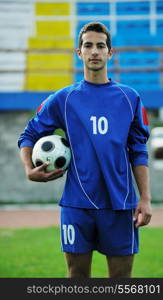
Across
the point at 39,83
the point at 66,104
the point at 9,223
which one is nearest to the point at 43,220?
the point at 9,223

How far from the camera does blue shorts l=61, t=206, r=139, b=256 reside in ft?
14.4

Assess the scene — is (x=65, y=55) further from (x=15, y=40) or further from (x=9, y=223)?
(x=9, y=223)

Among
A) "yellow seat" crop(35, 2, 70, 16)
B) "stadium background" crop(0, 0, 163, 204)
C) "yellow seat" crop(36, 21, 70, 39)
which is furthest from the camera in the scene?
"yellow seat" crop(35, 2, 70, 16)

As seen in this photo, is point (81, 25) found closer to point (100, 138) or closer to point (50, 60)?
point (50, 60)

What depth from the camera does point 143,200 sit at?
175 inches

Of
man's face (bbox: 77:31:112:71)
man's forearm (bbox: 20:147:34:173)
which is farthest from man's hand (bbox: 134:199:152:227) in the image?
man's face (bbox: 77:31:112:71)

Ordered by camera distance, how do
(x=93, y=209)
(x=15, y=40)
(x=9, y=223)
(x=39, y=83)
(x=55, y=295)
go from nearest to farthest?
(x=93, y=209) → (x=55, y=295) → (x=9, y=223) → (x=39, y=83) → (x=15, y=40)

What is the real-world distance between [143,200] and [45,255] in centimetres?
500

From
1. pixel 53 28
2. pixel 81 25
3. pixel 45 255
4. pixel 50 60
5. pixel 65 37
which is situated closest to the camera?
pixel 45 255

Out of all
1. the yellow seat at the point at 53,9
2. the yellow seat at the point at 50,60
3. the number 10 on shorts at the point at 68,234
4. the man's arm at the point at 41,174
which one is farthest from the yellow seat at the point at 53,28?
the number 10 on shorts at the point at 68,234

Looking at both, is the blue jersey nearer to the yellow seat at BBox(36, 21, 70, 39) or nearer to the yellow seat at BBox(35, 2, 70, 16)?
the yellow seat at BBox(36, 21, 70, 39)

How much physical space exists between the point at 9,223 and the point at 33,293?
320 inches

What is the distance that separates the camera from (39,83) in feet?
67.2

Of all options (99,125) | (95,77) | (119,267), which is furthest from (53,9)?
(119,267)
